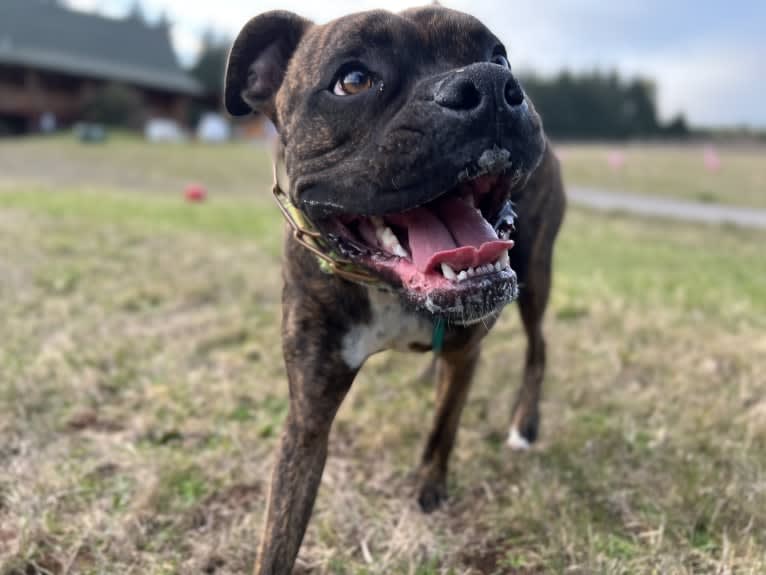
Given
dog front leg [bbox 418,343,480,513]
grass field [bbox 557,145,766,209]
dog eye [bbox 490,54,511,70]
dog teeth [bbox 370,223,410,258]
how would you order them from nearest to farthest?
dog teeth [bbox 370,223,410,258] < dog eye [bbox 490,54,511,70] < dog front leg [bbox 418,343,480,513] < grass field [bbox 557,145,766,209]

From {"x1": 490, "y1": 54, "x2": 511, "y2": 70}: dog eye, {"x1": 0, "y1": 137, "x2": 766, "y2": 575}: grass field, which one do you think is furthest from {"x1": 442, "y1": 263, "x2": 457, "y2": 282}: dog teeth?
{"x1": 0, "y1": 137, "x2": 766, "y2": 575}: grass field

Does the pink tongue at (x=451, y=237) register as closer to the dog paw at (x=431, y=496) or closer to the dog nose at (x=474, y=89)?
the dog nose at (x=474, y=89)

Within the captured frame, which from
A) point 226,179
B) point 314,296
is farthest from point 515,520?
point 226,179

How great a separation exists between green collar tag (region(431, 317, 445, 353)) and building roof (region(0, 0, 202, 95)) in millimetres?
37834

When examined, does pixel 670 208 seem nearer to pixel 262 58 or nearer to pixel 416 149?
pixel 262 58

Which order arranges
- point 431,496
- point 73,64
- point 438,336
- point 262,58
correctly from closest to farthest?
point 438,336 → point 262,58 → point 431,496 → point 73,64

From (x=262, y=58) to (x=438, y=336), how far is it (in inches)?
45.4

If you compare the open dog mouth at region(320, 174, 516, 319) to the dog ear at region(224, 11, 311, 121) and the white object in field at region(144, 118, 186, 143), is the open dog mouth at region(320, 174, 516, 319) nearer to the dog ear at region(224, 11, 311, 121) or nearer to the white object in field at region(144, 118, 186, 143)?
the dog ear at region(224, 11, 311, 121)

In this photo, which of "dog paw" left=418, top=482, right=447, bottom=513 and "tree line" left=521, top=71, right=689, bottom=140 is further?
"tree line" left=521, top=71, right=689, bottom=140

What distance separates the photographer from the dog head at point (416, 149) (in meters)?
1.69

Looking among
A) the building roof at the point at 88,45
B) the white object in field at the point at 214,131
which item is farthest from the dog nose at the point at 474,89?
the white object in field at the point at 214,131

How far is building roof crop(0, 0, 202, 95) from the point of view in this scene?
3588 centimetres

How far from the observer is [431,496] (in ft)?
8.83

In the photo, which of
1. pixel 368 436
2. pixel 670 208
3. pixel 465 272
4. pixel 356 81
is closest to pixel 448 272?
pixel 465 272
